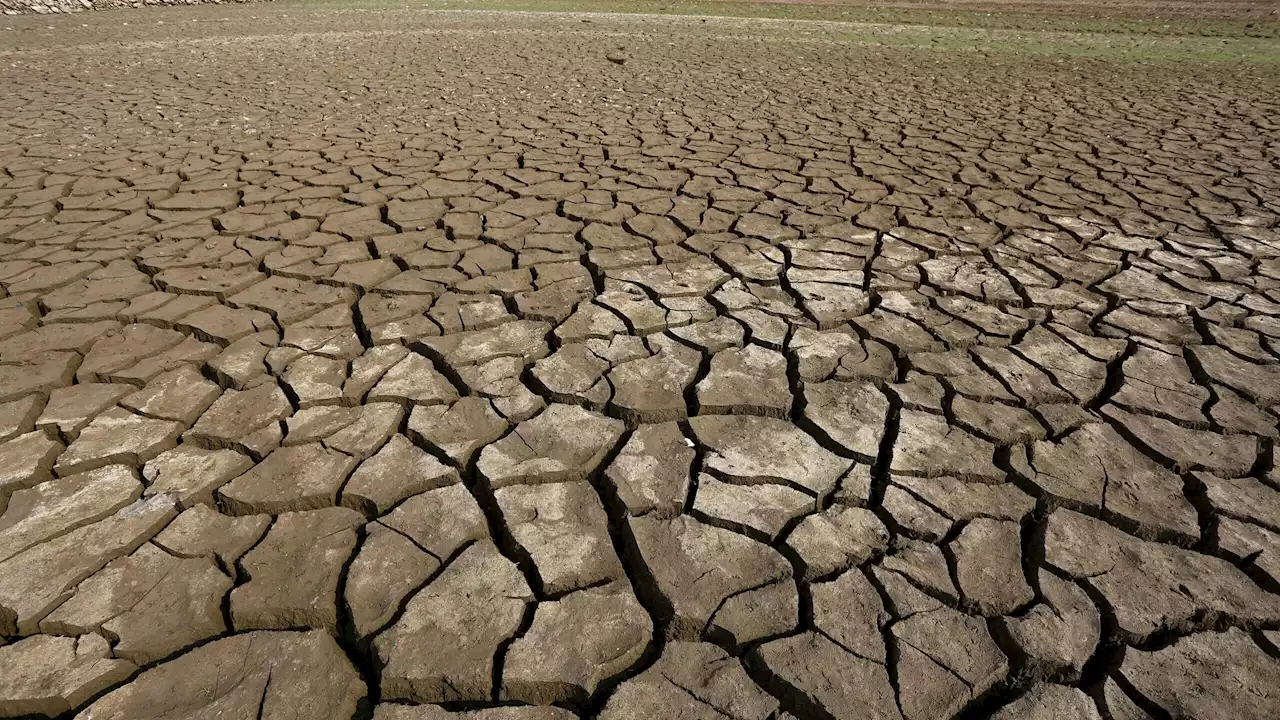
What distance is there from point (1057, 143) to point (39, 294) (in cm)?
591

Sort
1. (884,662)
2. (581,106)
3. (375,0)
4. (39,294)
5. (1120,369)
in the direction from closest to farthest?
(884,662) < (1120,369) < (39,294) < (581,106) < (375,0)

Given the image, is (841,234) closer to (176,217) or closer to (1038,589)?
(1038,589)

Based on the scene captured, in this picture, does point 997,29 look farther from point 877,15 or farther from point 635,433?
point 635,433

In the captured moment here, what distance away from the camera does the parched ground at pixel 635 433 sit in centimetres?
136

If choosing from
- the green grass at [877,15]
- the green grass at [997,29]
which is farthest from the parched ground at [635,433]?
the green grass at [877,15]

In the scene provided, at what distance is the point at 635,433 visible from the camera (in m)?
2.01

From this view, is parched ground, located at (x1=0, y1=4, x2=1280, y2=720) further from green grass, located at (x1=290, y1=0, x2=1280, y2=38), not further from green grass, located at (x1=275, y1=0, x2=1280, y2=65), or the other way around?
green grass, located at (x1=290, y1=0, x2=1280, y2=38)

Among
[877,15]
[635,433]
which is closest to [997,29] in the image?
[877,15]

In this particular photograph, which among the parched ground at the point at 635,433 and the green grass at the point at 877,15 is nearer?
the parched ground at the point at 635,433

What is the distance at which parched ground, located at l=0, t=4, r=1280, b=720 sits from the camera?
1362mm

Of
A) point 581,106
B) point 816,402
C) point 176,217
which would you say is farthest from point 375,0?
point 816,402

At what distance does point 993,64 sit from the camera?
8250mm

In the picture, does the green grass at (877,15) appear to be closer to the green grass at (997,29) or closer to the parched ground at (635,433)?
the green grass at (997,29)

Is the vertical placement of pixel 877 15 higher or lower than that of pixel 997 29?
higher
